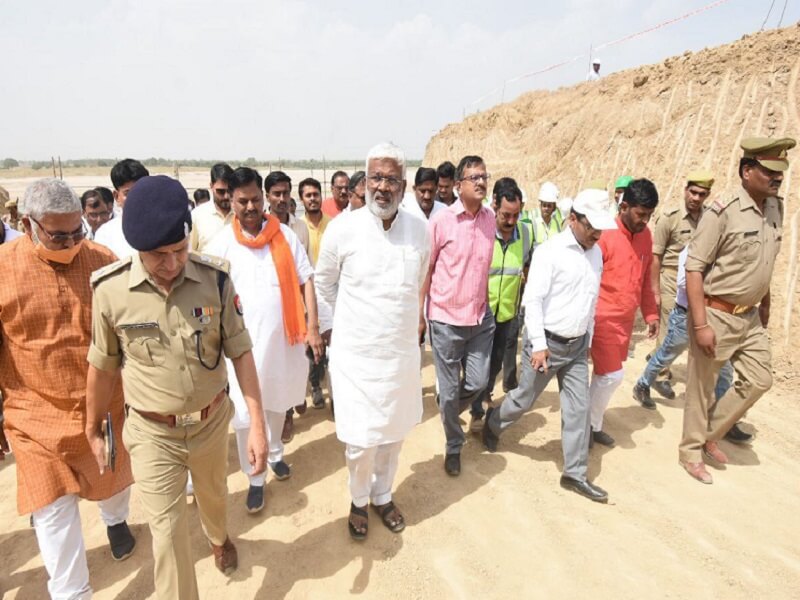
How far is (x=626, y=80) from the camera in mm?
12539

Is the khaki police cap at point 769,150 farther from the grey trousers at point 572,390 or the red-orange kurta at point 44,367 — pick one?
the red-orange kurta at point 44,367

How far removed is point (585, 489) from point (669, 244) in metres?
3.01

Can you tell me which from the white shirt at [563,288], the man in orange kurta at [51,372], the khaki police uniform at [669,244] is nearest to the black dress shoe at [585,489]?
the white shirt at [563,288]

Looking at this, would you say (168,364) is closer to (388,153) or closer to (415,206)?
(388,153)

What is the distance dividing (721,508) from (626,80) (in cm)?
1246

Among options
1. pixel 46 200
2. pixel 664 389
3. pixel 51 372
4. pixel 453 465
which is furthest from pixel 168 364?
pixel 664 389

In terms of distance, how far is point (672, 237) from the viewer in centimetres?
490

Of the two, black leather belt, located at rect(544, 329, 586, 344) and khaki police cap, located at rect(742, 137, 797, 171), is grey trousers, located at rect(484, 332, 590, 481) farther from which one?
khaki police cap, located at rect(742, 137, 797, 171)

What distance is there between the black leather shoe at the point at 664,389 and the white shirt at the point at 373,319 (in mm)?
3416

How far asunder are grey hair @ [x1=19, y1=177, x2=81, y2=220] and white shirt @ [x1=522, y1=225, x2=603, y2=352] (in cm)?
269

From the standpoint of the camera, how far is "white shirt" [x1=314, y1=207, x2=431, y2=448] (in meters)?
2.60

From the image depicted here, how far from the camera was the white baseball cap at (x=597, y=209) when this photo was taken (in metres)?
3.02

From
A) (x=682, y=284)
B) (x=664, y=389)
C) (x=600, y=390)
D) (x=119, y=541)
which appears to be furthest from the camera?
(x=664, y=389)

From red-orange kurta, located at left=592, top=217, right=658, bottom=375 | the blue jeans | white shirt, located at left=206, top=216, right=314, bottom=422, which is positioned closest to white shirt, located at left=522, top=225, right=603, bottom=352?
red-orange kurta, located at left=592, top=217, right=658, bottom=375
